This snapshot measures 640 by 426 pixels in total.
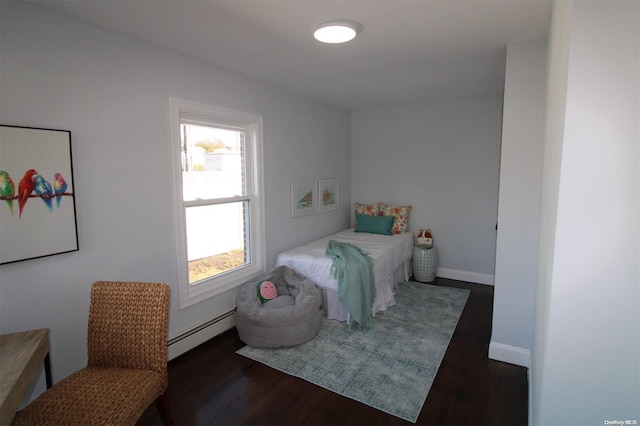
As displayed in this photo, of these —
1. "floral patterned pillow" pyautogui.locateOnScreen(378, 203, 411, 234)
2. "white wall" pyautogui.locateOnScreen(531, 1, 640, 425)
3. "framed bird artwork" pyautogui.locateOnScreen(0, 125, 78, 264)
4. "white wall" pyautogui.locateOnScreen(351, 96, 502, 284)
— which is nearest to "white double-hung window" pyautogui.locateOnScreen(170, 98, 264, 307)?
"framed bird artwork" pyautogui.locateOnScreen(0, 125, 78, 264)

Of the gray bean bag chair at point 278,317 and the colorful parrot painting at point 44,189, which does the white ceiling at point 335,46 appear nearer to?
the colorful parrot painting at point 44,189

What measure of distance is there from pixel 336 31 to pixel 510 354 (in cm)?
268

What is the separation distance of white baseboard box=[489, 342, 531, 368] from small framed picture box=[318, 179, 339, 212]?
2531 mm

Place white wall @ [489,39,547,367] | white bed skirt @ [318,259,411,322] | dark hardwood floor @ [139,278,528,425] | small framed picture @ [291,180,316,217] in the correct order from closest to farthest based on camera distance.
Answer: dark hardwood floor @ [139,278,528,425]
white wall @ [489,39,547,367]
white bed skirt @ [318,259,411,322]
small framed picture @ [291,180,316,217]

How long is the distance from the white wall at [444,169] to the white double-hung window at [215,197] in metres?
2.18

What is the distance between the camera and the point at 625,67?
0.90m

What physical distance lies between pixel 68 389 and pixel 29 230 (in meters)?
0.88

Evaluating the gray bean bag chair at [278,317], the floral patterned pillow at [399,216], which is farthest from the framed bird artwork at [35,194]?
the floral patterned pillow at [399,216]

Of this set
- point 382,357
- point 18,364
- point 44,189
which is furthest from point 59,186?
point 382,357

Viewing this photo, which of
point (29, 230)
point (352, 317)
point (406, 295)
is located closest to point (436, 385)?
point (352, 317)

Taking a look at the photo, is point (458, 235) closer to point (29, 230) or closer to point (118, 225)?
point (118, 225)

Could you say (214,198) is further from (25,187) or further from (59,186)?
(25,187)

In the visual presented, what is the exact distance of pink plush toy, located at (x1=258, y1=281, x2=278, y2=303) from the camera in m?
2.99

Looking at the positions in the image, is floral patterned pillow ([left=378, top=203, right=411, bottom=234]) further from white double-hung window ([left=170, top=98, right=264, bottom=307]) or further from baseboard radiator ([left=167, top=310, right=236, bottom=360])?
baseboard radiator ([left=167, top=310, right=236, bottom=360])
